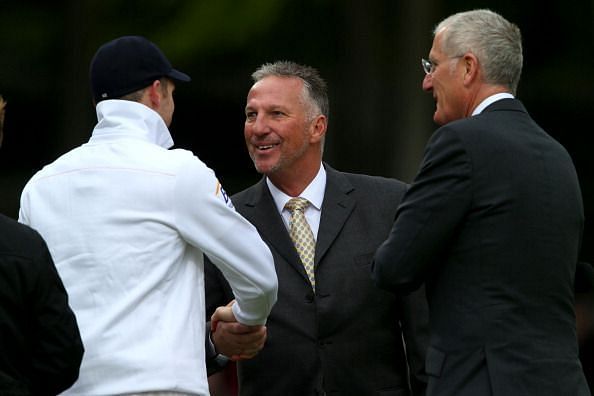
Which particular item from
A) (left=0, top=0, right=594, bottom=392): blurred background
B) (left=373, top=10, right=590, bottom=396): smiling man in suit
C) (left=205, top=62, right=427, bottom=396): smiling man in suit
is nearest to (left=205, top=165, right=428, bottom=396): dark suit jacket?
(left=205, top=62, right=427, bottom=396): smiling man in suit

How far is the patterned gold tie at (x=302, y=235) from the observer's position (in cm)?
557

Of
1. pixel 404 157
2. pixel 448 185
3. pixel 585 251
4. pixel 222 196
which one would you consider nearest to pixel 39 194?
pixel 222 196

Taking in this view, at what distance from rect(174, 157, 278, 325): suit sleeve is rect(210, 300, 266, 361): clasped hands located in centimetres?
23

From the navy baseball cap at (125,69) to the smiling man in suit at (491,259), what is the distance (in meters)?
0.93

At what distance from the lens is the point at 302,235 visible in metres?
5.64

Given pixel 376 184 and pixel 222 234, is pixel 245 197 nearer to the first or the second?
pixel 376 184

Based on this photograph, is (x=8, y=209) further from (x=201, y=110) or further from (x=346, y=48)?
(x=346, y=48)

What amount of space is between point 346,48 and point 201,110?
126 cm

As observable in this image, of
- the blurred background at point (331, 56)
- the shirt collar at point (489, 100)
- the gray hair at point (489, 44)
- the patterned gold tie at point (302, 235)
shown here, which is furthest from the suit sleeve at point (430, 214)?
the blurred background at point (331, 56)

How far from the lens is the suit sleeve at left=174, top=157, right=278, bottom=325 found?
4.60m

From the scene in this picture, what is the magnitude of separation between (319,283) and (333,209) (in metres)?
0.32

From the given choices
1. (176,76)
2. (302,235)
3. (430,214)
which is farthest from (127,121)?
(302,235)

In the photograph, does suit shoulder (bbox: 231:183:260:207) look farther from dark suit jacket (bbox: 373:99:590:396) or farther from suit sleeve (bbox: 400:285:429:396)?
dark suit jacket (bbox: 373:99:590:396)

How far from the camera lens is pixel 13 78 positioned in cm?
1098
